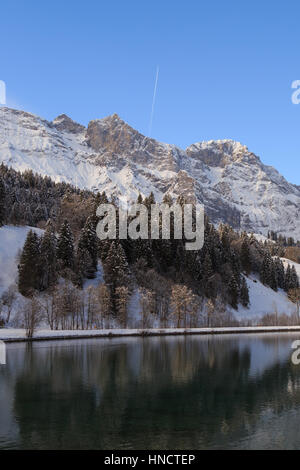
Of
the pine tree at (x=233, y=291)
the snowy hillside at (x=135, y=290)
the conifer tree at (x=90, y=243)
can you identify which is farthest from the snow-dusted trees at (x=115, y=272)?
the pine tree at (x=233, y=291)

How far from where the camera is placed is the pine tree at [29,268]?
94.4 meters

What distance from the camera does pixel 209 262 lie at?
134375mm

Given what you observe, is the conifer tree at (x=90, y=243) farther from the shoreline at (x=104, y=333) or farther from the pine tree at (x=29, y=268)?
the shoreline at (x=104, y=333)

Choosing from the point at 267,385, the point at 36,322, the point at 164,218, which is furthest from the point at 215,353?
the point at 164,218

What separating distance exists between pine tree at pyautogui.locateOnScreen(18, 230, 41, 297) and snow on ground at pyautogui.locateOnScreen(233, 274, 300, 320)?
207 feet

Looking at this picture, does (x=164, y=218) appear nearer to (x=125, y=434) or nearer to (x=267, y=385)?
(x=267, y=385)

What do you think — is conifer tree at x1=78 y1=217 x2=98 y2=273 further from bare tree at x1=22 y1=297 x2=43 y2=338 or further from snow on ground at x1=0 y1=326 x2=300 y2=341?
bare tree at x1=22 y1=297 x2=43 y2=338

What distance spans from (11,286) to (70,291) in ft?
42.4

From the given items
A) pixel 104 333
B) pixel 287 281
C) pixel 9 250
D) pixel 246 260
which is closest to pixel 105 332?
pixel 104 333

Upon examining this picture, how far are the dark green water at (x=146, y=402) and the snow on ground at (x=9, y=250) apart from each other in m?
40.7

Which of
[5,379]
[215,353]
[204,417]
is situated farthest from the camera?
[215,353]

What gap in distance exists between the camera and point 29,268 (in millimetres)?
96688
